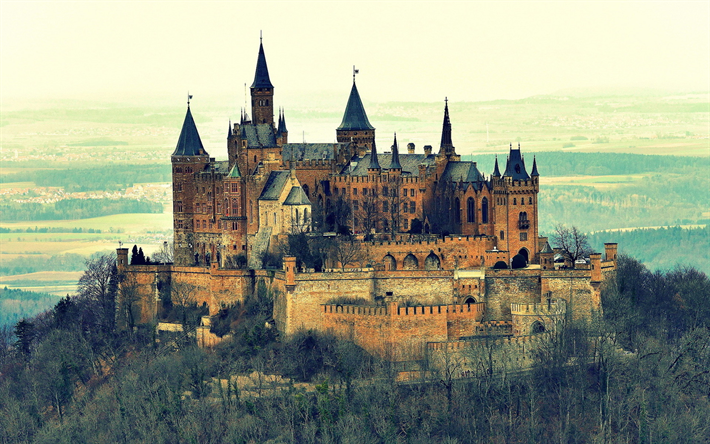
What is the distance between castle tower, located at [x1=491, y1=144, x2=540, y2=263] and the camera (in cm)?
9131

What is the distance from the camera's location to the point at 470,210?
94312mm

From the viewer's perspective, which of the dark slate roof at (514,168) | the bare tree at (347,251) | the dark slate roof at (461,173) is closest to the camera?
the bare tree at (347,251)

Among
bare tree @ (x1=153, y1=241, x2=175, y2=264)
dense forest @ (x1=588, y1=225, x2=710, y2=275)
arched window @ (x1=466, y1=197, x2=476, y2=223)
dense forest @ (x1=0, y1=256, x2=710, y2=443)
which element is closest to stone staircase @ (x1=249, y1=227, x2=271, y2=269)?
dense forest @ (x1=0, y1=256, x2=710, y2=443)

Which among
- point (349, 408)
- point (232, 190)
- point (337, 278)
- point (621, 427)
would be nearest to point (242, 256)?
point (232, 190)

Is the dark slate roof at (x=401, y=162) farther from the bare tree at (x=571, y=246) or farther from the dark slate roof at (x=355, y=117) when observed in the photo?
the bare tree at (x=571, y=246)

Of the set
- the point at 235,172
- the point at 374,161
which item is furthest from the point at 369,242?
the point at 235,172

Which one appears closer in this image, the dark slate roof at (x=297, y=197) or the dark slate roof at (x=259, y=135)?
the dark slate roof at (x=297, y=197)

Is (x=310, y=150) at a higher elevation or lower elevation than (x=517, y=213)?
higher

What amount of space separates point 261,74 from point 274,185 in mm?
10361

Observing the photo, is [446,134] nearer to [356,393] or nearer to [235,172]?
[235,172]

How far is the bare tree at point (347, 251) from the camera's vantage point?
89750 mm

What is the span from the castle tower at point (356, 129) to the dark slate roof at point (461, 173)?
7500 mm

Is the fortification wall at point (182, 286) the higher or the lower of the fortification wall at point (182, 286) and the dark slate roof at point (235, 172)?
the lower

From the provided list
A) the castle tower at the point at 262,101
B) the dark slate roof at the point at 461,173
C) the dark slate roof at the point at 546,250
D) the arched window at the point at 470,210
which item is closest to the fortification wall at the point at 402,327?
the dark slate roof at the point at 546,250
